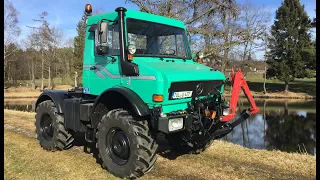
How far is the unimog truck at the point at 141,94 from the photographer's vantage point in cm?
490

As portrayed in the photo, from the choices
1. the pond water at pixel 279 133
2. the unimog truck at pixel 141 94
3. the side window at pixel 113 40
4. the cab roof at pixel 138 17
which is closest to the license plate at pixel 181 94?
the unimog truck at pixel 141 94

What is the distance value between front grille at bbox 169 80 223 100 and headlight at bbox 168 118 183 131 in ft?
1.30

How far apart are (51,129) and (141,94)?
10.2 ft

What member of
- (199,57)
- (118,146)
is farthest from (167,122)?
(199,57)

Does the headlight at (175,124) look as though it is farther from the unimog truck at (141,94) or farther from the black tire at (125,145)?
the black tire at (125,145)

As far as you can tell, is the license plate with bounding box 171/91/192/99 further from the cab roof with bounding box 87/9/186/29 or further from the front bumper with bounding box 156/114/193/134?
the cab roof with bounding box 87/9/186/29

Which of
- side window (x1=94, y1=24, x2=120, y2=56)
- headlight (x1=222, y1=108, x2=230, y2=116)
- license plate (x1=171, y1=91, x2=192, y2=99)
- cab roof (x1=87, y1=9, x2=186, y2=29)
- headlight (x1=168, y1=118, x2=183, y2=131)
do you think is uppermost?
cab roof (x1=87, y1=9, x2=186, y2=29)

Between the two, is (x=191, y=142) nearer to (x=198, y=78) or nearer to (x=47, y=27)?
(x=198, y=78)

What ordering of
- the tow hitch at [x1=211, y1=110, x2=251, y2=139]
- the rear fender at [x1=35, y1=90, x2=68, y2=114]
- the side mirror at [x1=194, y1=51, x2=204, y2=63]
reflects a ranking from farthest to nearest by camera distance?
the rear fender at [x1=35, y1=90, x2=68, y2=114] → the side mirror at [x1=194, y1=51, x2=204, y2=63] → the tow hitch at [x1=211, y1=110, x2=251, y2=139]

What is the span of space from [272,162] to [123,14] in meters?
4.24

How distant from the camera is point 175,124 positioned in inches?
190

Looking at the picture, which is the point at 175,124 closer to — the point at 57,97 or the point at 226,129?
the point at 226,129

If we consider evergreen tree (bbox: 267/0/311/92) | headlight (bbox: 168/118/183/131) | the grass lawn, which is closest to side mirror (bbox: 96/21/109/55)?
headlight (bbox: 168/118/183/131)

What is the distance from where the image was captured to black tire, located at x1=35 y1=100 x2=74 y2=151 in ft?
22.0
